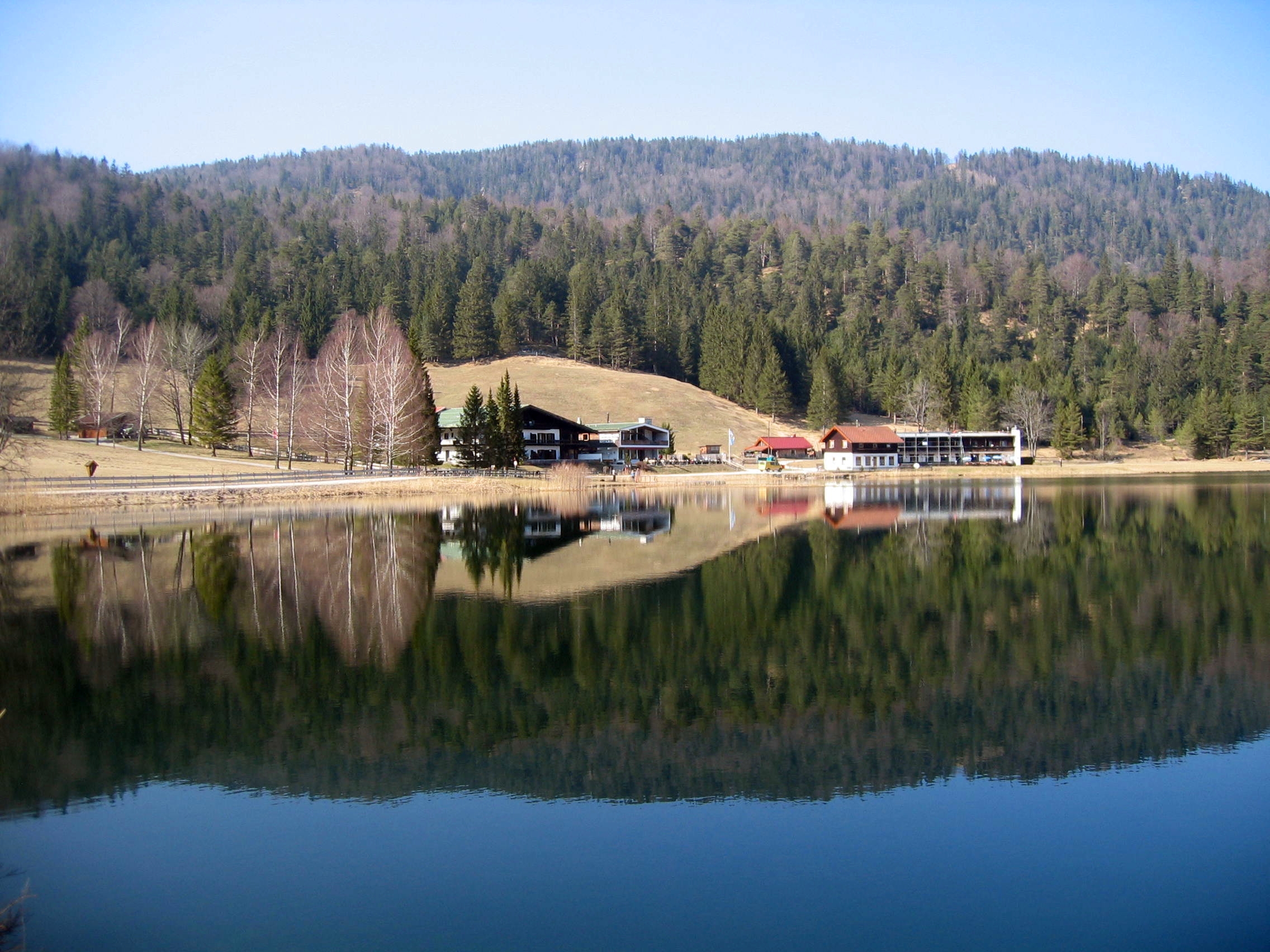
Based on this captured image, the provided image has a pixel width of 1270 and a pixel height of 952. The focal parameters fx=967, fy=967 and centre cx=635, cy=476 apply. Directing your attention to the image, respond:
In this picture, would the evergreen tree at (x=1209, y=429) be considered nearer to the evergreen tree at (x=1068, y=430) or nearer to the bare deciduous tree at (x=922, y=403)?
the evergreen tree at (x=1068, y=430)

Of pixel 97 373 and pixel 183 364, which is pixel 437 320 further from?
pixel 97 373

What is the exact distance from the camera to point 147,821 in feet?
33.1

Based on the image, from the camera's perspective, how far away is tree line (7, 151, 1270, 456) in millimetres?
98375

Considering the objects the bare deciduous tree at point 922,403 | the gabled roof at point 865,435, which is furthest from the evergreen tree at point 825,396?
the gabled roof at point 865,435

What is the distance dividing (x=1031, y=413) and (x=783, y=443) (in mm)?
26141

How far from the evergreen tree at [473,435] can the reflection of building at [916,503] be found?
2365cm

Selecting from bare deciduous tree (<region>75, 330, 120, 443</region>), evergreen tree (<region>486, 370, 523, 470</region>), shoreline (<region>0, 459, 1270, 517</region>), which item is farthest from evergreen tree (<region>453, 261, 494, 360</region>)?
evergreen tree (<region>486, 370, 523, 470</region>)

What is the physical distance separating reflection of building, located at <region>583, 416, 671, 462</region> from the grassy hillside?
224 inches

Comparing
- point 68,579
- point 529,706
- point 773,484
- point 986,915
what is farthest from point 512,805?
point 773,484

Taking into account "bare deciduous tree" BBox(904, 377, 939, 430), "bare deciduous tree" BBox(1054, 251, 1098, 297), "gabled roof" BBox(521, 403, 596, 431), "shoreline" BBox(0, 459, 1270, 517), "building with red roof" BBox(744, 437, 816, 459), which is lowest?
"shoreline" BBox(0, 459, 1270, 517)

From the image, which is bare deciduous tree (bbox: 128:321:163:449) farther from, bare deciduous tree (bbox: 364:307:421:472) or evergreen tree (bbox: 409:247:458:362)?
evergreen tree (bbox: 409:247:458:362)

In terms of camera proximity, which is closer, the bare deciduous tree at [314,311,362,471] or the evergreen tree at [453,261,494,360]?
the bare deciduous tree at [314,311,362,471]

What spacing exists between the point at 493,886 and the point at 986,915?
428 centimetres

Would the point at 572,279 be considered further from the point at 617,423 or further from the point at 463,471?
the point at 463,471
